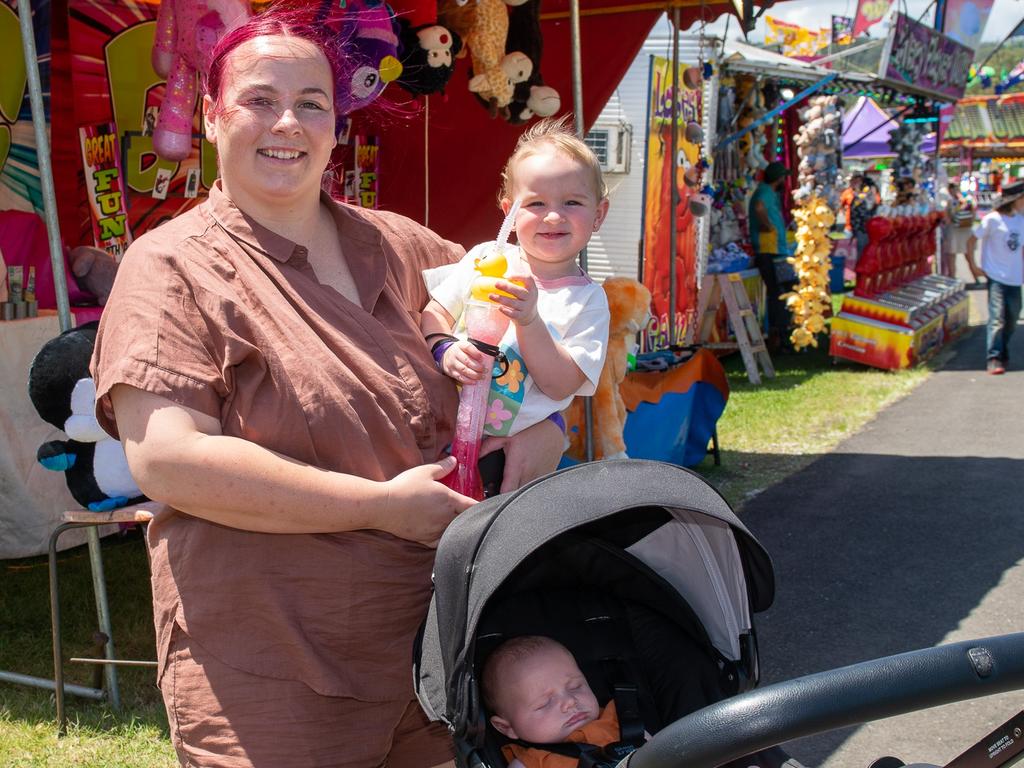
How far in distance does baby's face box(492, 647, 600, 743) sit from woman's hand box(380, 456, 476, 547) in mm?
287

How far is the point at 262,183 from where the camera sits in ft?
5.07

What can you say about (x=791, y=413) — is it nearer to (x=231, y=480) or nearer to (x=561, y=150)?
(x=561, y=150)

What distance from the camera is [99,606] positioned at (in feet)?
11.9

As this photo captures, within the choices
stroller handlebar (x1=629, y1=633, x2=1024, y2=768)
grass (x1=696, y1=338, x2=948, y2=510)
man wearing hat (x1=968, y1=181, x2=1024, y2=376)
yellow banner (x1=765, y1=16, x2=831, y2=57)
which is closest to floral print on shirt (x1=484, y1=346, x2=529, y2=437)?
stroller handlebar (x1=629, y1=633, x2=1024, y2=768)

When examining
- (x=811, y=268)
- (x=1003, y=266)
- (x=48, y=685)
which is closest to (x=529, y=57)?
(x=48, y=685)

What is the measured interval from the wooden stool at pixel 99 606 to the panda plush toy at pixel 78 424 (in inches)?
2.1

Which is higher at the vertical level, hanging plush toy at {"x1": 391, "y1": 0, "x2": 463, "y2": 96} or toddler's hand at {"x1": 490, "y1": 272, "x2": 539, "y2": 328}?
hanging plush toy at {"x1": 391, "y1": 0, "x2": 463, "y2": 96}

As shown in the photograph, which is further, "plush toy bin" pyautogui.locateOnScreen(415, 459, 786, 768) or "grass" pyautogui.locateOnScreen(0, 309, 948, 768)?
"grass" pyautogui.locateOnScreen(0, 309, 948, 768)

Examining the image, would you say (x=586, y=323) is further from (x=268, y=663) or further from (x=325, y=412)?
(x=268, y=663)

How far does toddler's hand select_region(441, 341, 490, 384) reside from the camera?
67.6 inches

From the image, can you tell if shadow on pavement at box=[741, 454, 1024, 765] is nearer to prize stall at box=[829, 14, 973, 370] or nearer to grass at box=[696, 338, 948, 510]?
grass at box=[696, 338, 948, 510]

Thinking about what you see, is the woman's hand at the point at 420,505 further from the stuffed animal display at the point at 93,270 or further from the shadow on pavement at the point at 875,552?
the stuffed animal display at the point at 93,270

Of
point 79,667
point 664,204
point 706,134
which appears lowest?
point 79,667

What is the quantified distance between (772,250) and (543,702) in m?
9.38
